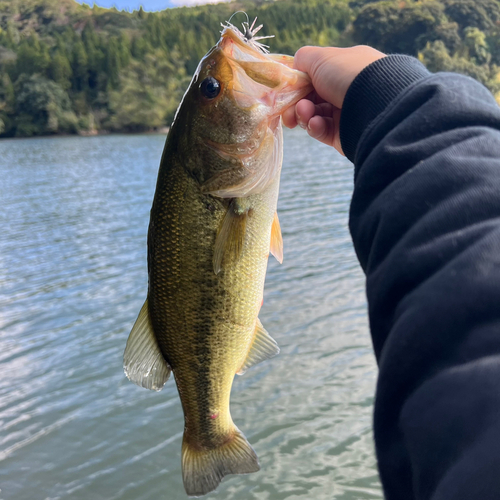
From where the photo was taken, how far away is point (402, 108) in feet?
4.24

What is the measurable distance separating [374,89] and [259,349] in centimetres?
119

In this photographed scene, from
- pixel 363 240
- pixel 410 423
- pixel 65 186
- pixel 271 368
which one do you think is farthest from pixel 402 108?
pixel 65 186

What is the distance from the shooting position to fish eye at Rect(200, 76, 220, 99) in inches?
75.0

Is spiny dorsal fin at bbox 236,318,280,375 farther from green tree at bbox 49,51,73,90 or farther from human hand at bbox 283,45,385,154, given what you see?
green tree at bbox 49,51,73,90

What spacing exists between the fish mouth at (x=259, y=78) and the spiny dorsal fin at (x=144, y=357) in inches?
37.1

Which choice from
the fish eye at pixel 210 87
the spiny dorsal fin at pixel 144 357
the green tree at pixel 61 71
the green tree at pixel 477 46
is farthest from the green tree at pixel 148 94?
the spiny dorsal fin at pixel 144 357

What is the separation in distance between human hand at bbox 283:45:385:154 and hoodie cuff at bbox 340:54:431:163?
0.14m

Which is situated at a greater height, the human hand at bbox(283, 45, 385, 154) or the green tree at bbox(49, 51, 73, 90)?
the human hand at bbox(283, 45, 385, 154)

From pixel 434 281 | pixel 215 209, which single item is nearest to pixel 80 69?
pixel 215 209

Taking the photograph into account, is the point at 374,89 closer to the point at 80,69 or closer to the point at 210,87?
the point at 210,87

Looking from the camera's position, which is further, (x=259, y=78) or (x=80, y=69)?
(x=80, y=69)

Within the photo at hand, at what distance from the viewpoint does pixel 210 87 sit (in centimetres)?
191

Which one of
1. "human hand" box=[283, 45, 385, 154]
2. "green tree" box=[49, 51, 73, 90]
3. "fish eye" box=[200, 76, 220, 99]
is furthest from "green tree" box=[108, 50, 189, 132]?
"fish eye" box=[200, 76, 220, 99]

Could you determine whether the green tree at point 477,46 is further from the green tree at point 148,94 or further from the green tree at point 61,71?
the green tree at point 61,71
